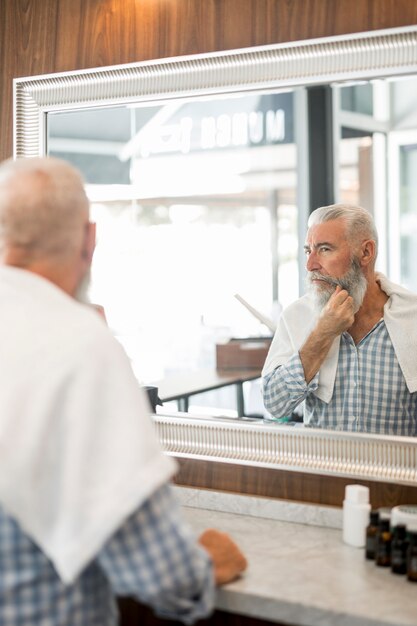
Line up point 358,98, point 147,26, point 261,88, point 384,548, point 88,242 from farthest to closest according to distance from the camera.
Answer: point 147,26 < point 261,88 < point 358,98 < point 384,548 < point 88,242

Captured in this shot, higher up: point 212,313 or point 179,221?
point 179,221

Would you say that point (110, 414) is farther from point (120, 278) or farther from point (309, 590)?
point (120, 278)

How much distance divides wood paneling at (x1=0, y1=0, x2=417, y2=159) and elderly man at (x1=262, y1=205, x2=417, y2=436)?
47cm

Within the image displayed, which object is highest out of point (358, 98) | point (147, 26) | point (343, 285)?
point (147, 26)

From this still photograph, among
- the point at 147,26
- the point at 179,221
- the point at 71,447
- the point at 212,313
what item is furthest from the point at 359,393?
the point at 147,26

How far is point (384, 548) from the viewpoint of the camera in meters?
1.74

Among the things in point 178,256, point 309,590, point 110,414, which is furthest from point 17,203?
point 178,256

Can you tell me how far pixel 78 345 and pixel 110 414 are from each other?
0.11 meters

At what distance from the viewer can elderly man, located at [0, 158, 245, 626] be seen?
1.20 m

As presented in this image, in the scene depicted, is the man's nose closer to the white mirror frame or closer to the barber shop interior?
the barber shop interior

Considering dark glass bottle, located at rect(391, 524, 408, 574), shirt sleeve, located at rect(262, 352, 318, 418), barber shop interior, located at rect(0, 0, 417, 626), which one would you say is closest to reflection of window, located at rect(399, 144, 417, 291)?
barber shop interior, located at rect(0, 0, 417, 626)

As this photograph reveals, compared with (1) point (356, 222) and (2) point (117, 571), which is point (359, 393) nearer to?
(1) point (356, 222)

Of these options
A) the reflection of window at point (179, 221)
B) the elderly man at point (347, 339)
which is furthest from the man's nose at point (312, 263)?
the reflection of window at point (179, 221)

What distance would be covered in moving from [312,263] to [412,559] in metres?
0.79
